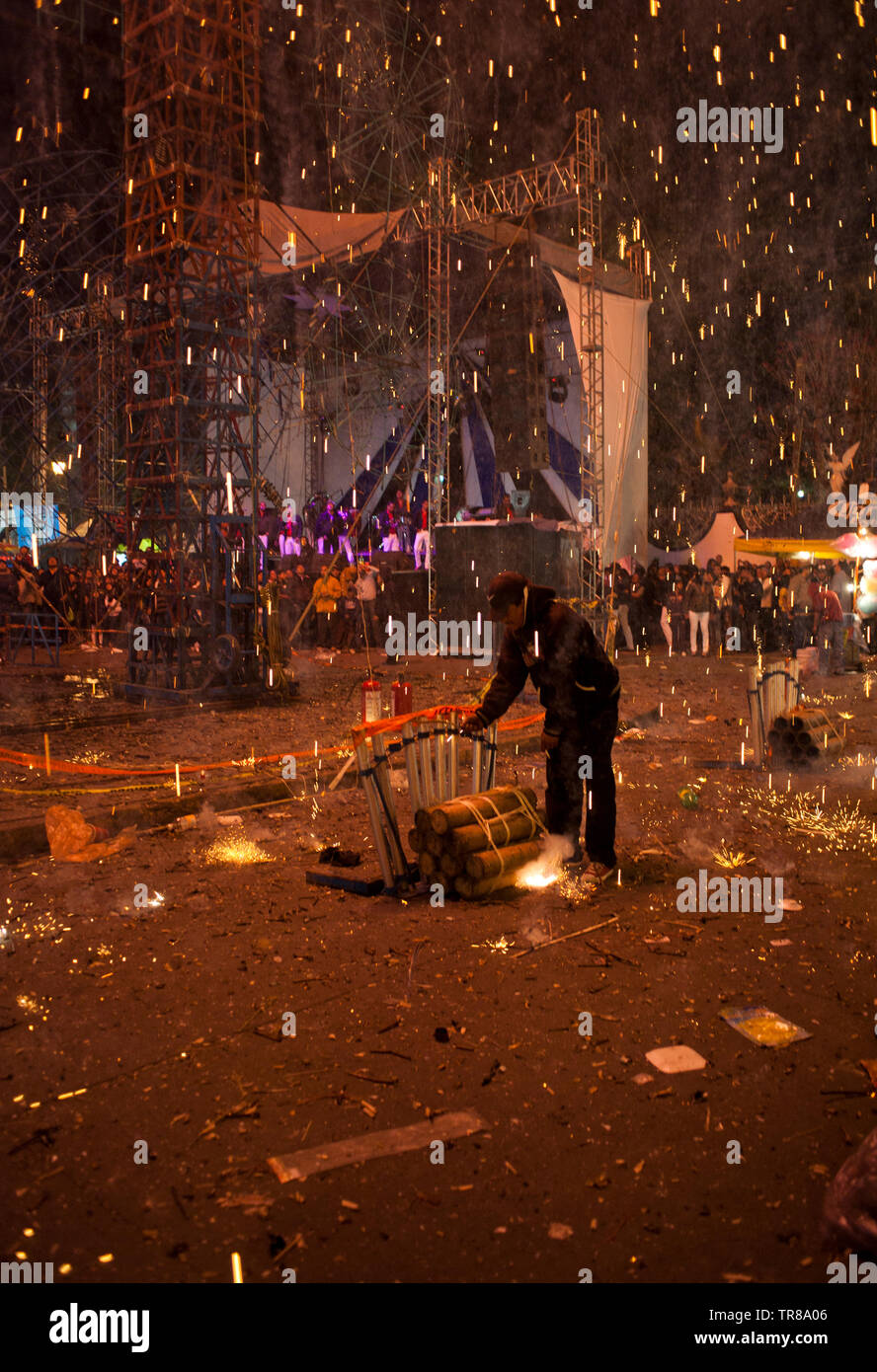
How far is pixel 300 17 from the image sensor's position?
24.8 meters

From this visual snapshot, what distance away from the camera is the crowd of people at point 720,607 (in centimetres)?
2194

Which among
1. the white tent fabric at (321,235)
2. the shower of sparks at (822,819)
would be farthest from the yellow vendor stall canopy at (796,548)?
the shower of sparks at (822,819)

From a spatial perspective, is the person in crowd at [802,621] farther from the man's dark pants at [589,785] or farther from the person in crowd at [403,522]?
the man's dark pants at [589,785]

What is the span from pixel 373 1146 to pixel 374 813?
9.05 feet

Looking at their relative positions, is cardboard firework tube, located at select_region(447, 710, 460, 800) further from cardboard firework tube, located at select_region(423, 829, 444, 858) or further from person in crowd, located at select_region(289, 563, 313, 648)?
person in crowd, located at select_region(289, 563, 313, 648)

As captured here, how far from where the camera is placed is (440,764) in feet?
20.9

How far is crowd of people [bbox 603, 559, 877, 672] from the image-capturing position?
72.0ft

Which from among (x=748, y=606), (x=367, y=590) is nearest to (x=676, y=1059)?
(x=367, y=590)

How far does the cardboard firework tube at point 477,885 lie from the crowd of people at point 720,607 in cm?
1627

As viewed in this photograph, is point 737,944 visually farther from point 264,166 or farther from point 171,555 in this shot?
point 264,166

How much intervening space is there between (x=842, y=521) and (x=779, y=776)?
69.0 ft

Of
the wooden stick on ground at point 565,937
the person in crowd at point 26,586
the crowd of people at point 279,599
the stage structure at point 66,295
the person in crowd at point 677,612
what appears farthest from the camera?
the stage structure at point 66,295

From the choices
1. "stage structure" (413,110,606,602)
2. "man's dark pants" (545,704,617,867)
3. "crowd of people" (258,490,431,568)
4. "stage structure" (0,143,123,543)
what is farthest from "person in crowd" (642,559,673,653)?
"man's dark pants" (545,704,617,867)
